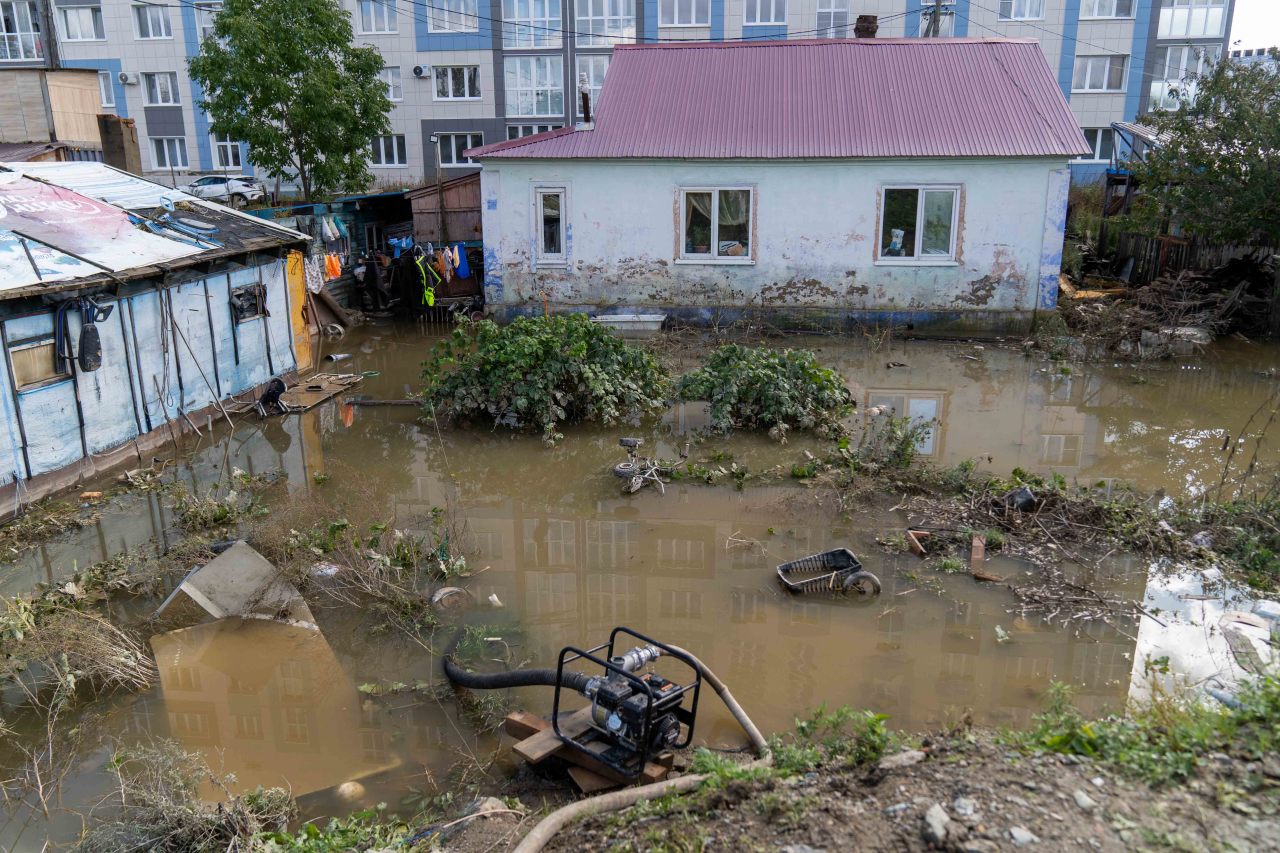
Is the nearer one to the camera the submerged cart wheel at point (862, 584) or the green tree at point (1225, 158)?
the submerged cart wheel at point (862, 584)

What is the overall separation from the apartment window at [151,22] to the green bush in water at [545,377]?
108 ft

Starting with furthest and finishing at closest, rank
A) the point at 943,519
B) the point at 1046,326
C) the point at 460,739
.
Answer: the point at 1046,326 < the point at 943,519 < the point at 460,739

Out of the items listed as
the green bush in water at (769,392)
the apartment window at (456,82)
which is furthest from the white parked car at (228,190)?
the green bush in water at (769,392)

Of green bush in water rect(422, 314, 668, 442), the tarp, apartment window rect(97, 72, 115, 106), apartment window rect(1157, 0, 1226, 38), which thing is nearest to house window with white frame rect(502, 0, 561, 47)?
apartment window rect(97, 72, 115, 106)

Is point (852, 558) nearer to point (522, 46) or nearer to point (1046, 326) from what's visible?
point (1046, 326)

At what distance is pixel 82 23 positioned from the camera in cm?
3778

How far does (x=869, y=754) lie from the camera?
15.6ft

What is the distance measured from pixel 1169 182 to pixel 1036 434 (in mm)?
9288

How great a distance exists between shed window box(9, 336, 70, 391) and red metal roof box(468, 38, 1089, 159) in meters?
9.59

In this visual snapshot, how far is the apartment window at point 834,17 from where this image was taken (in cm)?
3478

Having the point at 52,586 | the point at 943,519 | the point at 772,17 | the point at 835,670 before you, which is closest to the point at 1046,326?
the point at 943,519

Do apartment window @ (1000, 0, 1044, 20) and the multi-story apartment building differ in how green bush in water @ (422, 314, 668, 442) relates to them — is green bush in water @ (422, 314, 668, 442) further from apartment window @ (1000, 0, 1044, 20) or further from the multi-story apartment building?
apartment window @ (1000, 0, 1044, 20)

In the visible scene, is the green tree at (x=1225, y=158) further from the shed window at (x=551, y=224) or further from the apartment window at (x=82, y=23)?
the apartment window at (x=82, y=23)

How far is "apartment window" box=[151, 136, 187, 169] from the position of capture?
38.2 metres
